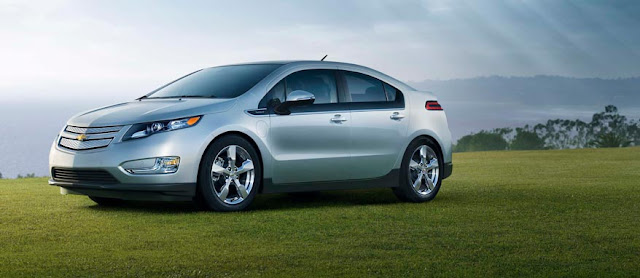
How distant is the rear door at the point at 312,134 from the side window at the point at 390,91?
2.63ft

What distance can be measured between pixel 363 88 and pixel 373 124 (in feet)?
1.65

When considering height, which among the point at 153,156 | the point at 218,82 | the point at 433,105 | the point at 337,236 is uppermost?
the point at 218,82

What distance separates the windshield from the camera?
33.4 ft

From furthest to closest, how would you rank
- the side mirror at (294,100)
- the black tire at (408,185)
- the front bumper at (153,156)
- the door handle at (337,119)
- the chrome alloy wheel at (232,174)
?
the black tire at (408,185)
the door handle at (337,119)
the side mirror at (294,100)
the chrome alloy wheel at (232,174)
the front bumper at (153,156)

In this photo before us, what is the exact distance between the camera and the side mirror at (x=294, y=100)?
10000mm

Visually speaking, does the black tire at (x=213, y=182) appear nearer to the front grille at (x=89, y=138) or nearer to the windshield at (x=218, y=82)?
the windshield at (x=218, y=82)

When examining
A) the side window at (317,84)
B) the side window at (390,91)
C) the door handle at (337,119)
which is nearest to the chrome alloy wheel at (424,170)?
the side window at (390,91)

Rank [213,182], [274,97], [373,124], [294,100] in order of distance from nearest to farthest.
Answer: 1. [213,182]
2. [294,100]
3. [274,97]
4. [373,124]

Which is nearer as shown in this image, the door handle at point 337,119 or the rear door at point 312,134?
the rear door at point 312,134

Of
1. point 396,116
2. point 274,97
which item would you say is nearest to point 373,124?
point 396,116

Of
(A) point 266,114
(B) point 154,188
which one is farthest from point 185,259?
(A) point 266,114

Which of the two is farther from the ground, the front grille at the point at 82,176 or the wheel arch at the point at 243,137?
the wheel arch at the point at 243,137

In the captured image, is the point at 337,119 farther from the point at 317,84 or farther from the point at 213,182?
the point at 213,182

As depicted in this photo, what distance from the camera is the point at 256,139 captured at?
9.81 m
